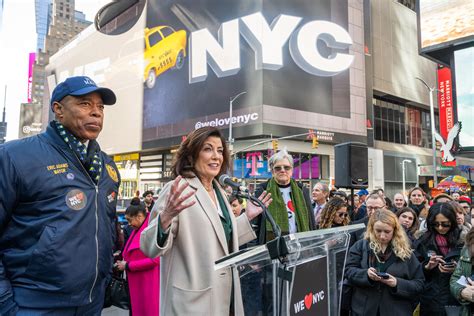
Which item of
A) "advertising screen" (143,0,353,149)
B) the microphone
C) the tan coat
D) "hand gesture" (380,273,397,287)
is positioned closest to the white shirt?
"hand gesture" (380,273,397,287)

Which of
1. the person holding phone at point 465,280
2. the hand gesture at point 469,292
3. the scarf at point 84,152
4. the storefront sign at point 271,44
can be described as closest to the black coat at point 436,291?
the person holding phone at point 465,280

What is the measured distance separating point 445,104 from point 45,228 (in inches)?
1606

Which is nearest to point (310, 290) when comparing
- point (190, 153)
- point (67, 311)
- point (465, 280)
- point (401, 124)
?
point (190, 153)

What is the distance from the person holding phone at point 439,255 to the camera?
4.02m

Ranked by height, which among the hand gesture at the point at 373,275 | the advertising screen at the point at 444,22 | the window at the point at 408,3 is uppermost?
the window at the point at 408,3

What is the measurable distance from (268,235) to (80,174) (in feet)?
7.60

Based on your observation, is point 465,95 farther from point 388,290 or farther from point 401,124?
point 401,124

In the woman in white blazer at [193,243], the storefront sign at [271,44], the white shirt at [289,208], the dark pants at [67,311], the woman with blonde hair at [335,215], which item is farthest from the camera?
the storefront sign at [271,44]

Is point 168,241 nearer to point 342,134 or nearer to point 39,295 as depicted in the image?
point 39,295

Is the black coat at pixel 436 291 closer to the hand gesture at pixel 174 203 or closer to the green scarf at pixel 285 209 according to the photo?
the green scarf at pixel 285 209

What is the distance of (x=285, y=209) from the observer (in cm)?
431

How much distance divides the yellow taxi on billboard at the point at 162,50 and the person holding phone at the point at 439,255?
3414 centimetres

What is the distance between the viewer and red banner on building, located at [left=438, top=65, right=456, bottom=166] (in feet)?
117

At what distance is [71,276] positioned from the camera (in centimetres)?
198
